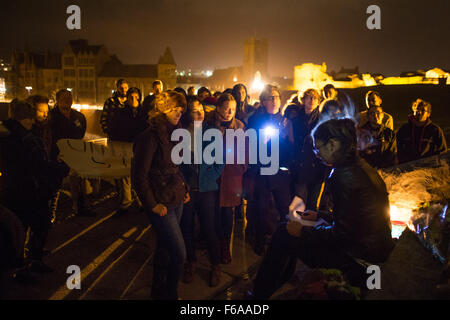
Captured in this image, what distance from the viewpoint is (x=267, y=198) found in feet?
17.0

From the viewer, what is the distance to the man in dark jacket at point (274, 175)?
199 inches

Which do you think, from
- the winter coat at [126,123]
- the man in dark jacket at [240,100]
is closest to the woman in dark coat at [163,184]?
the man in dark jacket at [240,100]

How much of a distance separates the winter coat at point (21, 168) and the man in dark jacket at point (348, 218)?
113 inches

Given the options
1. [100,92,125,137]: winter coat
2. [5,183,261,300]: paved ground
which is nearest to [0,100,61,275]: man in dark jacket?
[5,183,261,300]: paved ground

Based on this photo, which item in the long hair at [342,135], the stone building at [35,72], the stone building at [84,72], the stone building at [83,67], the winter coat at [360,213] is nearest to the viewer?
the winter coat at [360,213]

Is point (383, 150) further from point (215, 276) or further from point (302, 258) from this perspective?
point (215, 276)

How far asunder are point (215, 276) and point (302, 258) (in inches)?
53.1

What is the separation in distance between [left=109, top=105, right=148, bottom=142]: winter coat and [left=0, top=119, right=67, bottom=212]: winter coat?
2483 mm

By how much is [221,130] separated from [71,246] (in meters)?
2.76

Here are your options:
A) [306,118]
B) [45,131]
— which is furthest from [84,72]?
[306,118]

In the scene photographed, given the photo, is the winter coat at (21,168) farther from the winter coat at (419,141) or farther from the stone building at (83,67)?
A: the stone building at (83,67)

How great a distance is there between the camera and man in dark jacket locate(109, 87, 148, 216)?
6.29 metres

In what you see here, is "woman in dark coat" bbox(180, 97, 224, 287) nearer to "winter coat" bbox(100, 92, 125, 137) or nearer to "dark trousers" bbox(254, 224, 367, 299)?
"dark trousers" bbox(254, 224, 367, 299)
